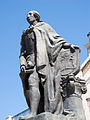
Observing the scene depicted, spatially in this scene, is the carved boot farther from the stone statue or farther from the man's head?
the man's head

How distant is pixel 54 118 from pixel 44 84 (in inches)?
41.1

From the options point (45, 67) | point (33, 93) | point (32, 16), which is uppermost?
point (32, 16)

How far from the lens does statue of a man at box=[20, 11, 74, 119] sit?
5840 millimetres

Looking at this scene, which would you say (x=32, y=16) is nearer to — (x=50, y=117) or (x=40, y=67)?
(x=40, y=67)

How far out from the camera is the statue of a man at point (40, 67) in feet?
19.2

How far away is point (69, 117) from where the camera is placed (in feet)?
17.9

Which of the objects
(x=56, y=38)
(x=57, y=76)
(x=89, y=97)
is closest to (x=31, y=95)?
(x=57, y=76)

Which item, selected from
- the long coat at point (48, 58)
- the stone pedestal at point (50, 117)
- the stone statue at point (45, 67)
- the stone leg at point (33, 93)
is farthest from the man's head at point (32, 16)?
the stone pedestal at point (50, 117)

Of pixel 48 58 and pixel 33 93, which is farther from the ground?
pixel 48 58

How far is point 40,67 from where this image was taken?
237 inches

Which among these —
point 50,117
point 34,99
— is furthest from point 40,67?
point 50,117

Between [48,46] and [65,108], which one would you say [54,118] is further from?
[48,46]

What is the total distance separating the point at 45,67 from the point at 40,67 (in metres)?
0.14

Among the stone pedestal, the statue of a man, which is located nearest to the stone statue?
the statue of a man
